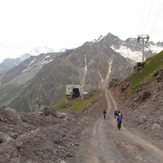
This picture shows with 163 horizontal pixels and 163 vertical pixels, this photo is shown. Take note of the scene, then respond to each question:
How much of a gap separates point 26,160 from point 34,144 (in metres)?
2.25

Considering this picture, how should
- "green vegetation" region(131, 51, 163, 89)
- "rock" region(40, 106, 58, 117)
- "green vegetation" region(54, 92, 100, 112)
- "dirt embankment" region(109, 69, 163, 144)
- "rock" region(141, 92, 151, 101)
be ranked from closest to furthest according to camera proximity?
1. "dirt embankment" region(109, 69, 163, 144)
2. "rock" region(40, 106, 58, 117)
3. "rock" region(141, 92, 151, 101)
4. "green vegetation" region(131, 51, 163, 89)
5. "green vegetation" region(54, 92, 100, 112)

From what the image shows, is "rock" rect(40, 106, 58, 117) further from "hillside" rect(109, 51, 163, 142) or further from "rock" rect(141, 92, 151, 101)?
"rock" rect(141, 92, 151, 101)

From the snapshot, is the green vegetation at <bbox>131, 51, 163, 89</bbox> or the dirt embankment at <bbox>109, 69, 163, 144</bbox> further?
the green vegetation at <bbox>131, 51, 163, 89</bbox>

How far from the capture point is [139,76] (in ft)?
242

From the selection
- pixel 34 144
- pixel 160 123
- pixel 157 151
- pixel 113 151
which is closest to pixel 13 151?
pixel 34 144

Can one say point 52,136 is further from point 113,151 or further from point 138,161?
point 138,161

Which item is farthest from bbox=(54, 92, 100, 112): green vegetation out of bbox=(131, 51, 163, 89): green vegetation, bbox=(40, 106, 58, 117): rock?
bbox=(40, 106, 58, 117): rock

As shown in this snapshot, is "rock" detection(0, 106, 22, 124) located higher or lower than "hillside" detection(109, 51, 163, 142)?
lower

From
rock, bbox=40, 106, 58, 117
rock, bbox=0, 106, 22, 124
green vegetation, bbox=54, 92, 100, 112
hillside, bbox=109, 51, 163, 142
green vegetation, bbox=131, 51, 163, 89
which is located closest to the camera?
rock, bbox=0, 106, 22, 124

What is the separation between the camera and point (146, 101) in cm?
4684

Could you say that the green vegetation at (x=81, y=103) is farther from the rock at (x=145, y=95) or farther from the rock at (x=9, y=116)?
the rock at (x=9, y=116)

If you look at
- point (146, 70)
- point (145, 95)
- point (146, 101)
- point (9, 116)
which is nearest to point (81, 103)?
point (146, 70)

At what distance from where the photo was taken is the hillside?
91.5ft

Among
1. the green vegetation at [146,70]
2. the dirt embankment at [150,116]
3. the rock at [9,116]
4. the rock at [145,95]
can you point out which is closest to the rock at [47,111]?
the dirt embankment at [150,116]
